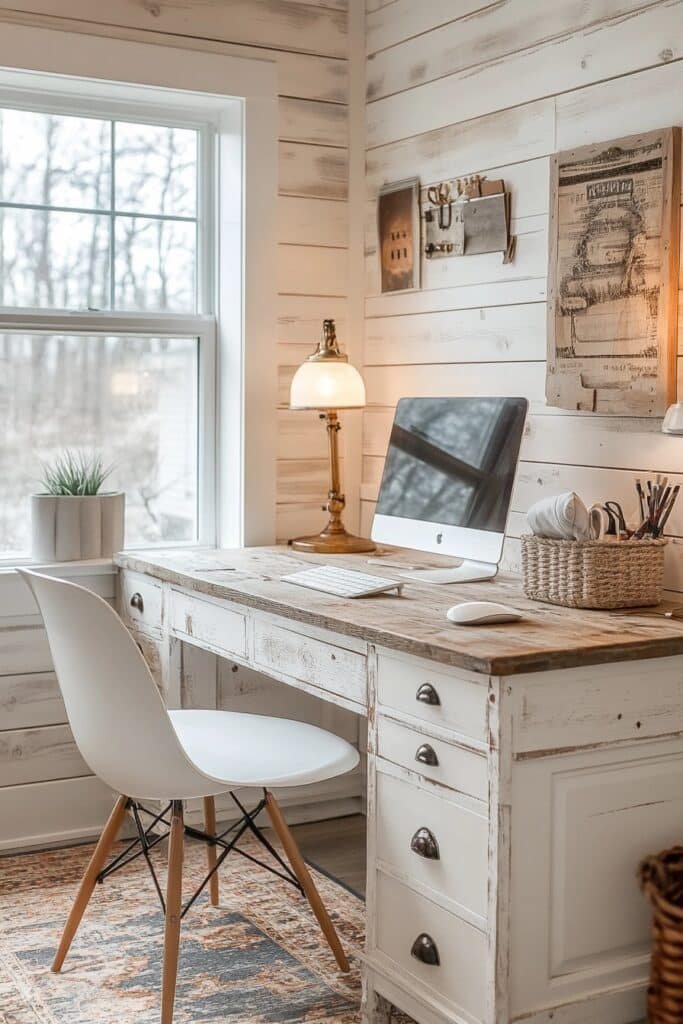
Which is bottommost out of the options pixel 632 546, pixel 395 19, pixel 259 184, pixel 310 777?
pixel 310 777

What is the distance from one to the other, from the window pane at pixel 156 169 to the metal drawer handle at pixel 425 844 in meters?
1.97

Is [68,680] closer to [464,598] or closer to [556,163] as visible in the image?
[464,598]

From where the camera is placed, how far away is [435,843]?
6.73 feet

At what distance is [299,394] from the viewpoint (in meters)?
3.18

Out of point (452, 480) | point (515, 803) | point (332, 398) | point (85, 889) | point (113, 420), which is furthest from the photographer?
point (113, 420)

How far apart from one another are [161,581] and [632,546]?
121 cm

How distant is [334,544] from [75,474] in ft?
2.29

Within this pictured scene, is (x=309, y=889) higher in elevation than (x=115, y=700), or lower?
lower

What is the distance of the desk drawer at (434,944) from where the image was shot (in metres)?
1.97

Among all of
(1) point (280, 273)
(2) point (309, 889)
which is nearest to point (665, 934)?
(2) point (309, 889)

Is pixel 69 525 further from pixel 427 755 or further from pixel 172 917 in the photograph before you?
pixel 427 755

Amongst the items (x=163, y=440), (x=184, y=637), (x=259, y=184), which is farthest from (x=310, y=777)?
(x=259, y=184)

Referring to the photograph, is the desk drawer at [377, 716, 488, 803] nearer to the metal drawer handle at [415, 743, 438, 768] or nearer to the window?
the metal drawer handle at [415, 743, 438, 768]

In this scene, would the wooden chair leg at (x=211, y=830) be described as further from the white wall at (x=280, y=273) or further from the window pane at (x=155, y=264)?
the window pane at (x=155, y=264)
